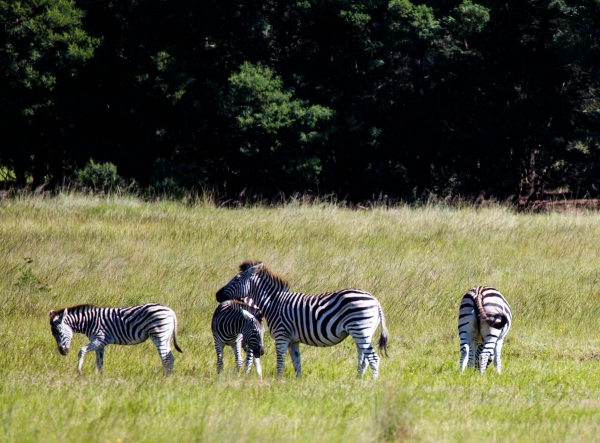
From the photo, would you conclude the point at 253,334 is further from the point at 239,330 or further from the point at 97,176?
the point at 97,176

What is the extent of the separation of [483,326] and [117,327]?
4734 mm

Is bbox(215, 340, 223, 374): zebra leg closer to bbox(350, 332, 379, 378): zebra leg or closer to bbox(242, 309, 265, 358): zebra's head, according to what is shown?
bbox(242, 309, 265, 358): zebra's head

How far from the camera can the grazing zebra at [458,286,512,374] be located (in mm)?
10305

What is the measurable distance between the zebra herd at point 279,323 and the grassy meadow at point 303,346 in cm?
36

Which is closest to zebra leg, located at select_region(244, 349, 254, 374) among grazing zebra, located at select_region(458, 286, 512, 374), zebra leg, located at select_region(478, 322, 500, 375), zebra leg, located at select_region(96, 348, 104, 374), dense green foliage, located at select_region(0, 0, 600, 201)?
zebra leg, located at select_region(96, 348, 104, 374)

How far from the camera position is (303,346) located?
12.7 meters

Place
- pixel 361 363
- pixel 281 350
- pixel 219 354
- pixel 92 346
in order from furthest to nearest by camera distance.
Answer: pixel 219 354
pixel 92 346
pixel 281 350
pixel 361 363

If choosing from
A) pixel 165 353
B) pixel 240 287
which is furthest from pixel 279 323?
pixel 165 353

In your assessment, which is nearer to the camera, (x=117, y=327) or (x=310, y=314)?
(x=310, y=314)

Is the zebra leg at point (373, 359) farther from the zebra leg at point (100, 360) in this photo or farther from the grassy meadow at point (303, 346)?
the zebra leg at point (100, 360)

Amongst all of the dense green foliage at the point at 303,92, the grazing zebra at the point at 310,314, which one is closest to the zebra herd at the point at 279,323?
the grazing zebra at the point at 310,314

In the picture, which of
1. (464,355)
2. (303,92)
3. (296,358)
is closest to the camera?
(296,358)

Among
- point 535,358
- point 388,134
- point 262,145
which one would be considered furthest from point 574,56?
point 535,358

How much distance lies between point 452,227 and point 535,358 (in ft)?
27.1
